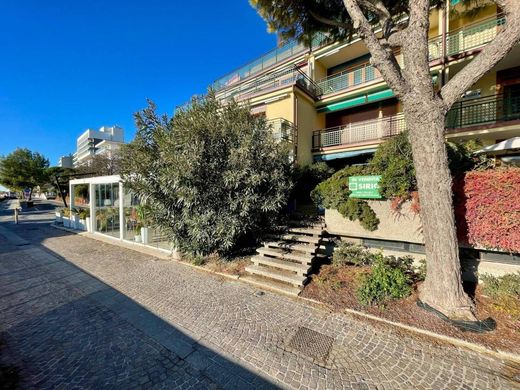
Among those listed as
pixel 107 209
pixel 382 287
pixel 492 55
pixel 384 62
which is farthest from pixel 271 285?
pixel 107 209

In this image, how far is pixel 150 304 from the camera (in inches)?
175

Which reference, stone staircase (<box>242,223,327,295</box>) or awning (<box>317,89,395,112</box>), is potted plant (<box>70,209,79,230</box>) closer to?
stone staircase (<box>242,223,327,295</box>)

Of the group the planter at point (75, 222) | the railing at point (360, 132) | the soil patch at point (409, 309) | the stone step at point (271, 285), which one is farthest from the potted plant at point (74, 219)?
the railing at point (360, 132)

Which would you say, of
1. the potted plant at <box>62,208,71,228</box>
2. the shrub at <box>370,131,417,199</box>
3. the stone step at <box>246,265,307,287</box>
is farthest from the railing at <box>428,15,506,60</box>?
the potted plant at <box>62,208,71,228</box>

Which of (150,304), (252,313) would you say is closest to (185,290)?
(150,304)

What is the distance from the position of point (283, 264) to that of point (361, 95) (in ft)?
33.4

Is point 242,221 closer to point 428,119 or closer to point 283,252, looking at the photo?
point 283,252

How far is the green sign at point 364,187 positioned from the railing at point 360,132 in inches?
214

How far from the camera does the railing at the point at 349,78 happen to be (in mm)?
11141

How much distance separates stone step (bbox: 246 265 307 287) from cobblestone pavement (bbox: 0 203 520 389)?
49cm

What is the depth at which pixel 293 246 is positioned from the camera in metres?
5.92

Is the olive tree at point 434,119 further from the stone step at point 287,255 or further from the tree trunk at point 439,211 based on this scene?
the stone step at point 287,255

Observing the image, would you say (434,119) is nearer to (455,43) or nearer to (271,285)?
(271,285)

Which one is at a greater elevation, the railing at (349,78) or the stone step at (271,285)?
the railing at (349,78)
